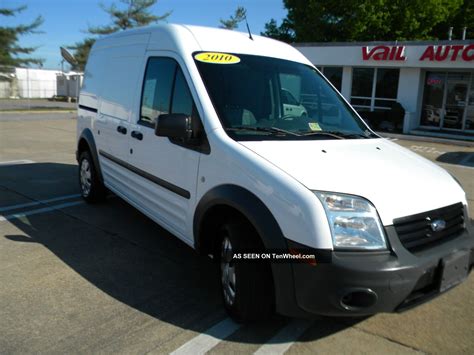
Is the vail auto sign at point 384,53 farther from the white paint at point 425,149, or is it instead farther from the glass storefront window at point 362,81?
the white paint at point 425,149

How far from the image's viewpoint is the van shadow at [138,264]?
3.27m

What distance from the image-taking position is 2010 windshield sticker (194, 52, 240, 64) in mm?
3676

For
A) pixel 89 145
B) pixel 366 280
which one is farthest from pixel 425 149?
pixel 366 280

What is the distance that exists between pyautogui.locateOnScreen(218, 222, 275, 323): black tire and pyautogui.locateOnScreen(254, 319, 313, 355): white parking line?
0.55ft

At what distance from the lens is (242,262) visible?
2.95 metres

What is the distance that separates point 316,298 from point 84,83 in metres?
4.98

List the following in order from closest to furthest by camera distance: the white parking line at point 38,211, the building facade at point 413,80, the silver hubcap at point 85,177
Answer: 1. the white parking line at point 38,211
2. the silver hubcap at point 85,177
3. the building facade at point 413,80

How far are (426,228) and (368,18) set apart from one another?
30142 mm

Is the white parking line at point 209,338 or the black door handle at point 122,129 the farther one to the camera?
the black door handle at point 122,129

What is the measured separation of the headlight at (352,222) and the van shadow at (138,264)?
64 centimetres

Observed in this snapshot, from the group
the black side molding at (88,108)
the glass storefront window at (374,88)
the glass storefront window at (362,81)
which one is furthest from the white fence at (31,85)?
the black side molding at (88,108)

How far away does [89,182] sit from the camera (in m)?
6.05

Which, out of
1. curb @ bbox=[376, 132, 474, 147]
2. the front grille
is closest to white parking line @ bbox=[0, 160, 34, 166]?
the front grille

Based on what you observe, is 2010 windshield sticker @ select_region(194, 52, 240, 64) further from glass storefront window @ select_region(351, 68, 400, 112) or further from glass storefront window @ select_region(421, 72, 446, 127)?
glass storefront window @ select_region(421, 72, 446, 127)
